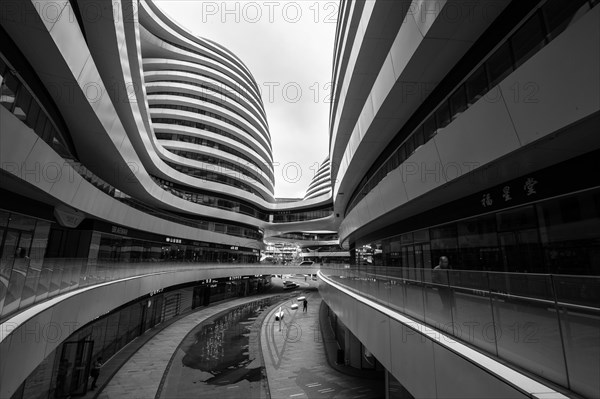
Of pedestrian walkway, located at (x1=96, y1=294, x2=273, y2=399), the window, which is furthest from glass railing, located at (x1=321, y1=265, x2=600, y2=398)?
pedestrian walkway, located at (x1=96, y1=294, x2=273, y2=399)

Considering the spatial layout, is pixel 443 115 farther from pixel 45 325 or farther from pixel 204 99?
pixel 204 99

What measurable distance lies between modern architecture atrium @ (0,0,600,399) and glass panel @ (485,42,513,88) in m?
0.06

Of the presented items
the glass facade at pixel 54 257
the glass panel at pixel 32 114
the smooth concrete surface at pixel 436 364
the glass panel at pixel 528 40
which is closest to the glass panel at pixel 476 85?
Result: the glass panel at pixel 528 40

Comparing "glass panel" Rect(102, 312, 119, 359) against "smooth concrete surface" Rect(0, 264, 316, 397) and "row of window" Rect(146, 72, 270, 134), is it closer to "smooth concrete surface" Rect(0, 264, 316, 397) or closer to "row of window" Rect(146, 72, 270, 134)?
"smooth concrete surface" Rect(0, 264, 316, 397)

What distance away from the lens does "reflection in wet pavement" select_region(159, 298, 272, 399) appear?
14.1 m

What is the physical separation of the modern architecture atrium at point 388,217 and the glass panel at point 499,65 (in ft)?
0.18

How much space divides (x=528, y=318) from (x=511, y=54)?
5.97 meters

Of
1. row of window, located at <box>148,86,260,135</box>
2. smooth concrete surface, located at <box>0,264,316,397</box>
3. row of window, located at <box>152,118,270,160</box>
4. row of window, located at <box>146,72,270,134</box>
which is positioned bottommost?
smooth concrete surface, located at <box>0,264,316,397</box>

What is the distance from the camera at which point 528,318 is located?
3811mm

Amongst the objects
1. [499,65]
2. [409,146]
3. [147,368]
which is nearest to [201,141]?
[147,368]

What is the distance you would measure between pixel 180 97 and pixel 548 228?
43295mm

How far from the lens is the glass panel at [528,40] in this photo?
605 cm

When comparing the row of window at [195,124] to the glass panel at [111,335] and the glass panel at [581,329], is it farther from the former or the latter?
the glass panel at [581,329]

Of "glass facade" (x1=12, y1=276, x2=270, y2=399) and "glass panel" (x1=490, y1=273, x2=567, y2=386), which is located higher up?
"glass panel" (x1=490, y1=273, x2=567, y2=386)
